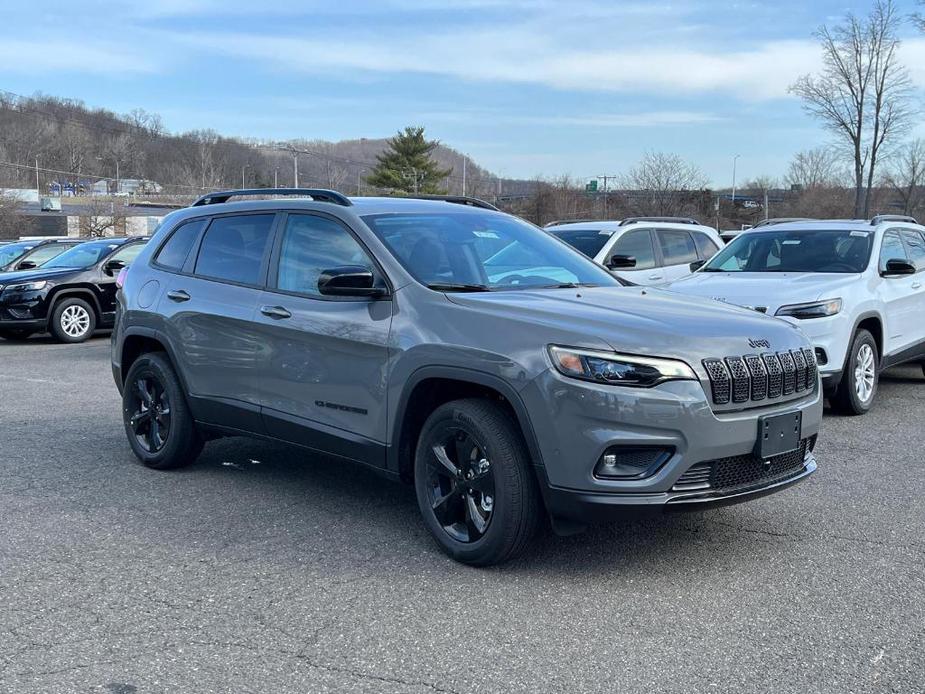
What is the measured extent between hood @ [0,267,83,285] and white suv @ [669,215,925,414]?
10.1 metres

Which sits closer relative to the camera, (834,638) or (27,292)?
(834,638)

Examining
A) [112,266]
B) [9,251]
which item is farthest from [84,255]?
[9,251]

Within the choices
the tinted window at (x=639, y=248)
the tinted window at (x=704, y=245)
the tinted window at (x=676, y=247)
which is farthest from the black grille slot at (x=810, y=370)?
the tinted window at (x=704, y=245)

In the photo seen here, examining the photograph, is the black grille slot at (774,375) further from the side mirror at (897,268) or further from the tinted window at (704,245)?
the tinted window at (704,245)

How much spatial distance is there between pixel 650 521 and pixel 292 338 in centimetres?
217

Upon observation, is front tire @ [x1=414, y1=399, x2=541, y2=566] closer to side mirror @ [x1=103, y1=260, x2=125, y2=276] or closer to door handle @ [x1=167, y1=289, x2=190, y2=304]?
door handle @ [x1=167, y1=289, x2=190, y2=304]

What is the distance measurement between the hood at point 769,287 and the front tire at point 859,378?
50 centimetres

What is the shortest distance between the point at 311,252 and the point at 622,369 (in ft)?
7.06

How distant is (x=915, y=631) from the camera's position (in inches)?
147

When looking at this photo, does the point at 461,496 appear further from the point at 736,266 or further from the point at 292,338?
the point at 736,266

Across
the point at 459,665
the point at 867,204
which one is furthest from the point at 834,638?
the point at 867,204

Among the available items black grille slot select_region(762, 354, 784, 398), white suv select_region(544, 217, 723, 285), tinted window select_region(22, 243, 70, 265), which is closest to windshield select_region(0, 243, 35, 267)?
tinted window select_region(22, 243, 70, 265)

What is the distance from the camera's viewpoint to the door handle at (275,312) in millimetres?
5301

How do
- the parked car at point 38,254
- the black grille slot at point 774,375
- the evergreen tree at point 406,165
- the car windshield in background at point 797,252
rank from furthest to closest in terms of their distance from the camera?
1. the evergreen tree at point 406,165
2. the parked car at point 38,254
3. the car windshield in background at point 797,252
4. the black grille slot at point 774,375
